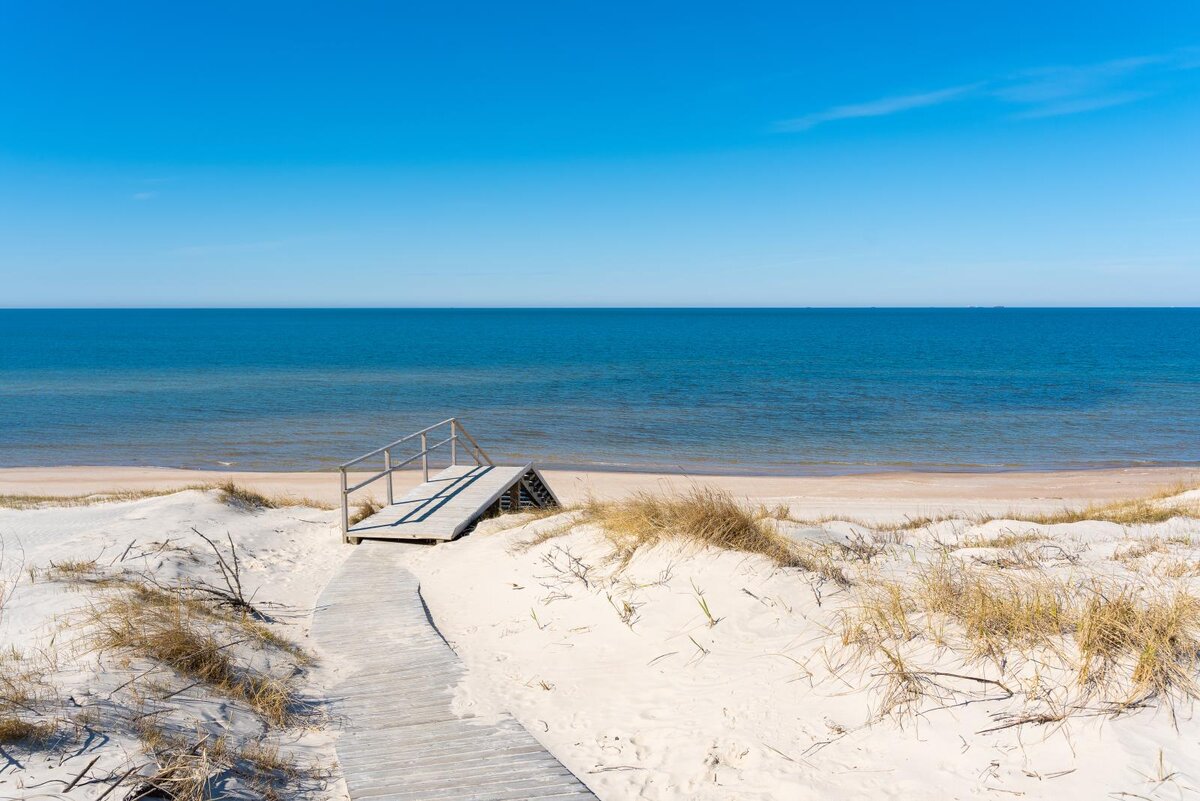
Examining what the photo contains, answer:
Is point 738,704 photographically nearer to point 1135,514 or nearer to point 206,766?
point 206,766

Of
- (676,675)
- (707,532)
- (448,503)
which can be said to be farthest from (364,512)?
(676,675)

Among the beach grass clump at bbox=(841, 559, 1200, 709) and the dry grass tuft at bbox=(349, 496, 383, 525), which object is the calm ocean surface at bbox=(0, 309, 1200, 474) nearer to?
the dry grass tuft at bbox=(349, 496, 383, 525)

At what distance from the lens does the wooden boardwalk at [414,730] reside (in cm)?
500

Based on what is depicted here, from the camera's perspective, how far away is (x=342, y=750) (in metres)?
5.48

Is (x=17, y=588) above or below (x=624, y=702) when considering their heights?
above

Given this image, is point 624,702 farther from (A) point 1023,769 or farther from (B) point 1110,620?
(B) point 1110,620

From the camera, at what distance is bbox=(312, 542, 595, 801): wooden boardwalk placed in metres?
5.00

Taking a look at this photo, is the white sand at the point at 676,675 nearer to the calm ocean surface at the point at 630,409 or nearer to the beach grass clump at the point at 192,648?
the beach grass clump at the point at 192,648

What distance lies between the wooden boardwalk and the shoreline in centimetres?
1126

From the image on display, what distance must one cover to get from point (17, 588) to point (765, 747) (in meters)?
7.93

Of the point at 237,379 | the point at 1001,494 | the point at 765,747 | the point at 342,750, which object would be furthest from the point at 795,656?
the point at 237,379

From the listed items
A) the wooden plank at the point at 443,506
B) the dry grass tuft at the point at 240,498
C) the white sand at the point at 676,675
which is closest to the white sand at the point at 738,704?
the white sand at the point at 676,675

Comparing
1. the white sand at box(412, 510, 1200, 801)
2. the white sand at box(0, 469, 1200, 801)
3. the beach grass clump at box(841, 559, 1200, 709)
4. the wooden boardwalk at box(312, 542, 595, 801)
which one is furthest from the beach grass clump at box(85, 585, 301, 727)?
the beach grass clump at box(841, 559, 1200, 709)

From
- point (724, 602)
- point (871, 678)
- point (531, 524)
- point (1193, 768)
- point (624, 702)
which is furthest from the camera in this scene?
point (531, 524)
